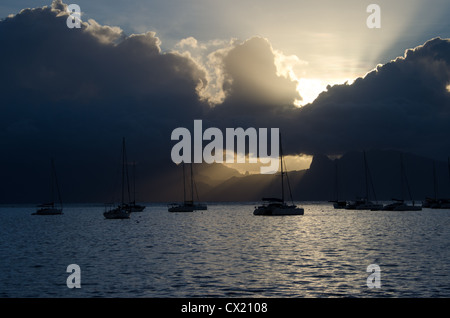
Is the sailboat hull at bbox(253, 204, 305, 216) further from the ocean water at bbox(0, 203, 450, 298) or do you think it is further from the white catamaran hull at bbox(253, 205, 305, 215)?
the ocean water at bbox(0, 203, 450, 298)

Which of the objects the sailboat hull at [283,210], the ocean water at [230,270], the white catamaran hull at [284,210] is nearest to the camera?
the ocean water at [230,270]

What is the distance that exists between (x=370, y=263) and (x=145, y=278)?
21030 millimetres

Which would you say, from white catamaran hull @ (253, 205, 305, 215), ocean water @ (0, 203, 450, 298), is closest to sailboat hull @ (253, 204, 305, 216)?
white catamaran hull @ (253, 205, 305, 215)

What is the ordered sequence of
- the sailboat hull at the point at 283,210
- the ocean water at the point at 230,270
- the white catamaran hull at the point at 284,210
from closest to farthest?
1. the ocean water at the point at 230,270
2. the white catamaran hull at the point at 284,210
3. the sailboat hull at the point at 283,210

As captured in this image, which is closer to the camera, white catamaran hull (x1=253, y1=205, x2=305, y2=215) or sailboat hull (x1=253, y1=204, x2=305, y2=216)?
white catamaran hull (x1=253, y1=205, x2=305, y2=215)

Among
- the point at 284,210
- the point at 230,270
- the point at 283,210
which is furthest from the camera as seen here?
the point at 283,210

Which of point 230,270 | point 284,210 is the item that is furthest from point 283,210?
point 230,270

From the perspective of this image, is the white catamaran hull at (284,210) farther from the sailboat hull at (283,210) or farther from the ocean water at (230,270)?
the ocean water at (230,270)

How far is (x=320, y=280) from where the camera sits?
33.9m

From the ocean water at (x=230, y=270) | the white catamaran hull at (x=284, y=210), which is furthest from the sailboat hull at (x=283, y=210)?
the ocean water at (x=230, y=270)

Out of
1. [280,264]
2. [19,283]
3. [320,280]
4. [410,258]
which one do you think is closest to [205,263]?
[280,264]

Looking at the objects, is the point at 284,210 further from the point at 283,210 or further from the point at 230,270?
the point at 230,270
